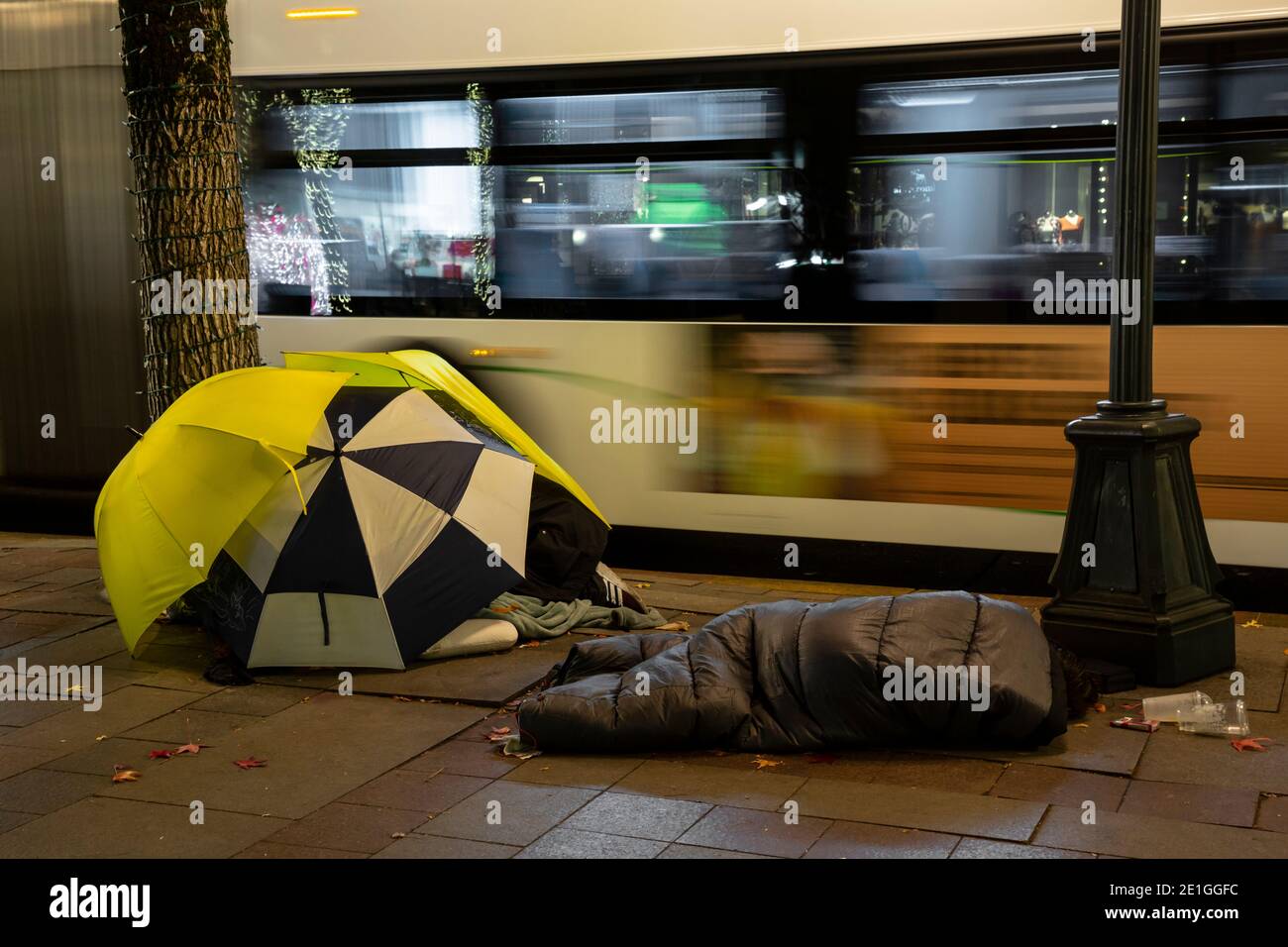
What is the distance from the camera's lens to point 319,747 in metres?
5.36

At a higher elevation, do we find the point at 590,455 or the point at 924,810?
the point at 590,455

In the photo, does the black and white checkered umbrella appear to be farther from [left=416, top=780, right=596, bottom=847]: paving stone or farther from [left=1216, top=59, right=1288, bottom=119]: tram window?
[left=1216, top=59, right=1288, bottom=119]: tram window

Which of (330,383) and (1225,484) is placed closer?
(330,383)

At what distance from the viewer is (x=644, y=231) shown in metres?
8.35

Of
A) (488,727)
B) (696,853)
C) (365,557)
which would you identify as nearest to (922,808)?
(696,853)

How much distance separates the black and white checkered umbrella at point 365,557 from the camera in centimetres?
627

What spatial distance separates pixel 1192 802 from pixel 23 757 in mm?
4184

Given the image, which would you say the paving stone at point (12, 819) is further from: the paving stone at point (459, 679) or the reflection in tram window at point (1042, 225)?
the reflection in tram window at point (1042, 225)

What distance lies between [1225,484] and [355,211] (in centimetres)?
538

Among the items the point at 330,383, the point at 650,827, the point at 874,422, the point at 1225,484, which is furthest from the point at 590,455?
the point at 650,827

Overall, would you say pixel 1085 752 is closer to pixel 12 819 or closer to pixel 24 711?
pixel 12 819

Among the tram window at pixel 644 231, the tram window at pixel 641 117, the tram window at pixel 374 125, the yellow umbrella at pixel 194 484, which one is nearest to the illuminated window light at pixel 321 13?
the tram window at pixel 374 125

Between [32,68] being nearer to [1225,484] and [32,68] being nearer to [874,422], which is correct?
[874,422]

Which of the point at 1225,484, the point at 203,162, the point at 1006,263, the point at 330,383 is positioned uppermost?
the point at 203,162
